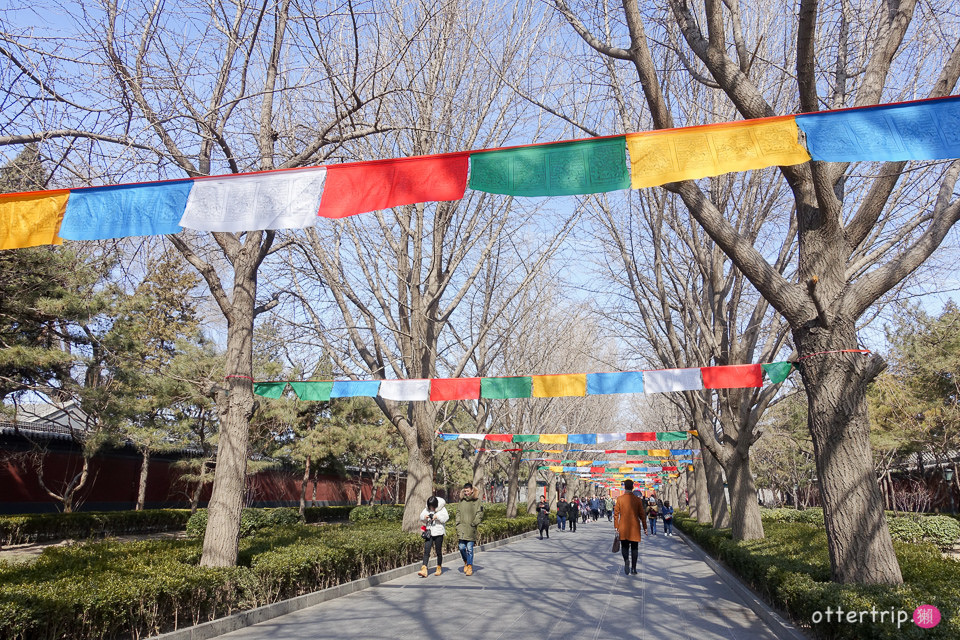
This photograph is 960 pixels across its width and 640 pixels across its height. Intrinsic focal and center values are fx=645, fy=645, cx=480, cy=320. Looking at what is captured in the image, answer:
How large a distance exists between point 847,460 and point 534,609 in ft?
13.6

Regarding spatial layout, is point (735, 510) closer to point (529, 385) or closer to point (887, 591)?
point (529, 385)

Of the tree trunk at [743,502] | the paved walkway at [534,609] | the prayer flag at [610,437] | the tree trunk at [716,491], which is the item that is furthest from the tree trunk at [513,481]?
the tree trunk at [743,502]

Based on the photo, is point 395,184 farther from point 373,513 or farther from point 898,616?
point 373,513

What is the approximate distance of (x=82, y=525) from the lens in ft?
60.5

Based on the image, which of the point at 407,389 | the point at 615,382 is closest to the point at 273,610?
the point at 407,389

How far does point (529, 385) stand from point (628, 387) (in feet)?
7.24

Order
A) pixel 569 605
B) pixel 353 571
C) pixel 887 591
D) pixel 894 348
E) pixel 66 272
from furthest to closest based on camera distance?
pixel 894 348, pixel 66 272, pixel 353 571, pixel 569 605, pixel 887 591

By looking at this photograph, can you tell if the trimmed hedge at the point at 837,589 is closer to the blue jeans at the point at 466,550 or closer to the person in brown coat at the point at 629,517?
the person in brown coat at the point at 629,517

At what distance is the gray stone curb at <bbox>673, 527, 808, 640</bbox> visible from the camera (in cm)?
639

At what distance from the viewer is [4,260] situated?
40.4 ft

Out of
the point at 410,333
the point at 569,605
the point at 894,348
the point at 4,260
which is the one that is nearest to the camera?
the point at 569,605

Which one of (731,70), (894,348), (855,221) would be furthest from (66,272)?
(894,348)

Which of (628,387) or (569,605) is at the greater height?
(628,387)

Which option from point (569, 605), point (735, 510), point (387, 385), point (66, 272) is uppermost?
point (66, 272)
